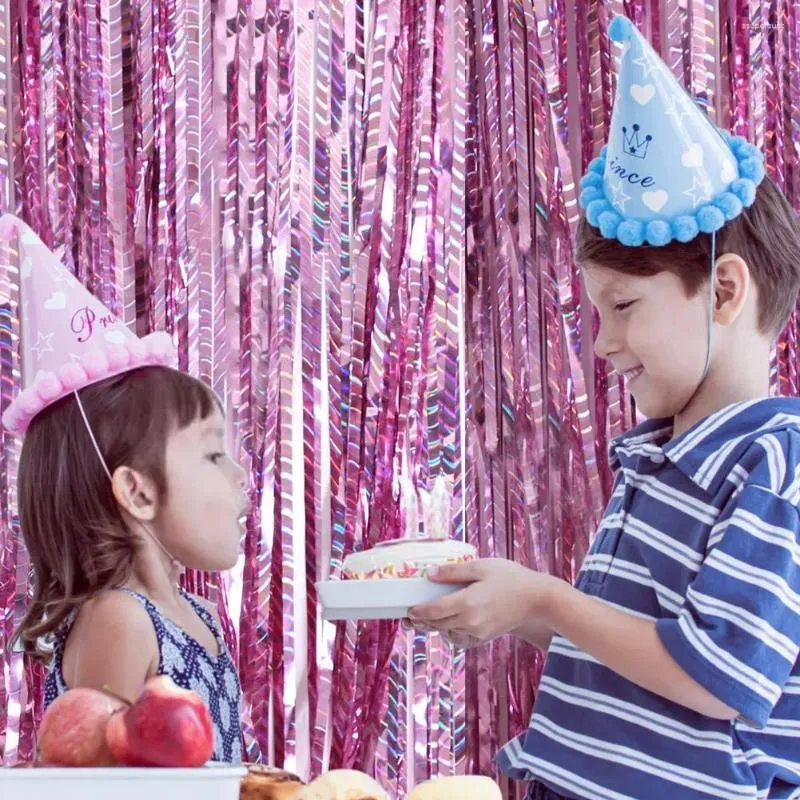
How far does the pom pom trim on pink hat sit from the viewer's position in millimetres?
1280

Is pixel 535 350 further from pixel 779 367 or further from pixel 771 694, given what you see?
pixel 771 694

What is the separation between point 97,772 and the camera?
2.10 feet

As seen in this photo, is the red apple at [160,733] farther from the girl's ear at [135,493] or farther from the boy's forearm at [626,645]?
the girl's ear at [135,493]

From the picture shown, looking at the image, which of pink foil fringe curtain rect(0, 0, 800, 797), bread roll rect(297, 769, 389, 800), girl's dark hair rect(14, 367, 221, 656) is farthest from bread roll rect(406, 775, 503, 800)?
pink foil fringe curtain rect(0, 0, 800, 797)

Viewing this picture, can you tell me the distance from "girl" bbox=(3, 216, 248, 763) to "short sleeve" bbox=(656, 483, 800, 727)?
0.51 metres

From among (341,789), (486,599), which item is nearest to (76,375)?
(486,599)

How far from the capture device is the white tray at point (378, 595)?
115 cm

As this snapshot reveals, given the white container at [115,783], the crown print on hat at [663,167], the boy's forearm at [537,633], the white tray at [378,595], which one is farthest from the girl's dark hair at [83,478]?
the white container at [115,783]

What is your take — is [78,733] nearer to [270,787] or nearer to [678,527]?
[270,787]

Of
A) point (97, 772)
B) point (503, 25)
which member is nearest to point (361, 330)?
point (503, 25)

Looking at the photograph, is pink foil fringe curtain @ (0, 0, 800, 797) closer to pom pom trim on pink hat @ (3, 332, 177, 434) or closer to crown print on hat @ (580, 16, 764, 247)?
pom pom trim on pink hat @ (3, 332, 177, 434)

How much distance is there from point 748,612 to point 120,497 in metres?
0.63

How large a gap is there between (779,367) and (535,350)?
1.27ft

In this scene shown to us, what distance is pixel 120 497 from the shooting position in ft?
4.29
